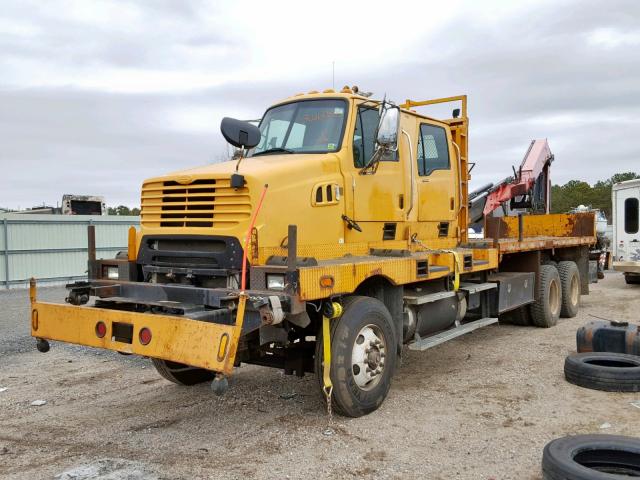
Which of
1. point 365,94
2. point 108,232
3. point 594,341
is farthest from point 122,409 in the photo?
point 108,232

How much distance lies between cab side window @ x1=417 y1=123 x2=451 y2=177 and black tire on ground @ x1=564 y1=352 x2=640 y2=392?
8.99 ft

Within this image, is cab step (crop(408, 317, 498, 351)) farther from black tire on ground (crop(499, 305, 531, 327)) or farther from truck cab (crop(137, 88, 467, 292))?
black tire on ground (crop(499, 305, 531, 327))

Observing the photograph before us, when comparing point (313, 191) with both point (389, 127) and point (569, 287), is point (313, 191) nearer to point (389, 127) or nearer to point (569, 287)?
point (389, 127)

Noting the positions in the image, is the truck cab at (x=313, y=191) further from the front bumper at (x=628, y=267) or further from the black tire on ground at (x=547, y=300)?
the front bumper at (x=628, y=267)

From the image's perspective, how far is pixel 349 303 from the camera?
18.2ft

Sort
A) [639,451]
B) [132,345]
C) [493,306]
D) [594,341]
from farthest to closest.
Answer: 1. [493,306]
2. [594,341]
3. [132,345]
4. [639,451]

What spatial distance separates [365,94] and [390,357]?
2.85 metres

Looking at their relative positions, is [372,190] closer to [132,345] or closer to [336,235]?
[336,235]

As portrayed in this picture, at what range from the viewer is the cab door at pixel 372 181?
6270mm

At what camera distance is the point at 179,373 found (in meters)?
6.78

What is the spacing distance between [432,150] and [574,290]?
564 centimetres

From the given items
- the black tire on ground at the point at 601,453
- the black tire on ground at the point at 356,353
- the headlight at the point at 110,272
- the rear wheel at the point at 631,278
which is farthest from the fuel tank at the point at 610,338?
the rear wheel at the point at 631,278

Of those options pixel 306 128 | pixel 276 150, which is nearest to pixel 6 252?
pixel 276 150

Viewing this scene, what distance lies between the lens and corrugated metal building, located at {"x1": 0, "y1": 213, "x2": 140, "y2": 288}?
58.2 feet
